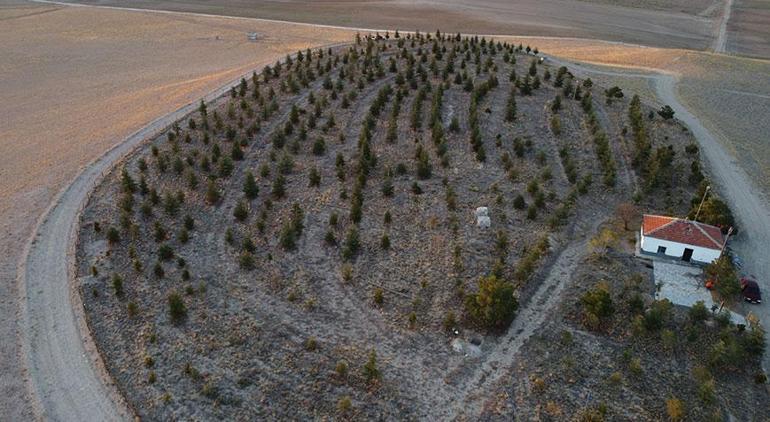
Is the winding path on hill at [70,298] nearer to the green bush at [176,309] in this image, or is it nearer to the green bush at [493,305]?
the green bush at [493,305]

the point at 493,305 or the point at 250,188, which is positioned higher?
the point at 250,188

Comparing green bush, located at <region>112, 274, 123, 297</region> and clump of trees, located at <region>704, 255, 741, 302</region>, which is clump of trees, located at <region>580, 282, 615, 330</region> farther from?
green bush, located at <region>112, 274, 123, 297</region>

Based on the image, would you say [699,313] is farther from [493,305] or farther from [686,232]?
[493,305]

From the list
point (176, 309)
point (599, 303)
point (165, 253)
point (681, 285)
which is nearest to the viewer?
point (599, 303)

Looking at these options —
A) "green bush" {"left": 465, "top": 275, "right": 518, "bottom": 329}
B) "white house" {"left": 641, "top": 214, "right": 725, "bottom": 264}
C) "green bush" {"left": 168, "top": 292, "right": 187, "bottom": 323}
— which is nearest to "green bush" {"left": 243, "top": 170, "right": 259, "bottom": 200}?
"green bush" {"left": 168, "top": 292, "right": 187, "bottom": 323}

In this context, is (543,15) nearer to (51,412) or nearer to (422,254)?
(422,254)

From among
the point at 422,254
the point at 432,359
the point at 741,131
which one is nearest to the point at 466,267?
the point at 422,254

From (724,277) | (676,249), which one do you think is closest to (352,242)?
(676,249)
